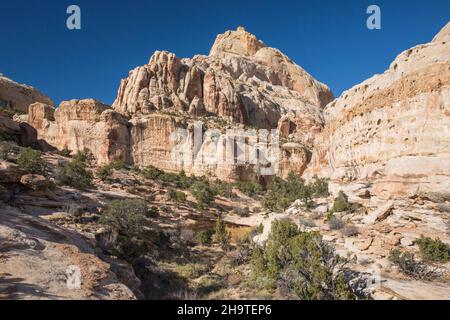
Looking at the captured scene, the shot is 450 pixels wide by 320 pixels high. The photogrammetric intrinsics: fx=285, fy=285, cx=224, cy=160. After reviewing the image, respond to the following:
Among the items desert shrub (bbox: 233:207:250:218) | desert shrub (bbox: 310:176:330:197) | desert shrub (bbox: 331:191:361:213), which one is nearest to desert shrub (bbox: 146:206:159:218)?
desert shrub (bbox: 233:207:250:218)

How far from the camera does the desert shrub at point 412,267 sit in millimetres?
11375

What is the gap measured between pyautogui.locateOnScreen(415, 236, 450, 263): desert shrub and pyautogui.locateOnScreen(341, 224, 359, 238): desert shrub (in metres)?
3.44

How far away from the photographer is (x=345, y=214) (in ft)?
67.5

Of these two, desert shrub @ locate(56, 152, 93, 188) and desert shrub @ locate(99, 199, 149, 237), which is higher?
desert shrub @ locate(56, 152, 93, 188)

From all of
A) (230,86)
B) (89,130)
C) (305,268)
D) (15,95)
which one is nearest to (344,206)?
(305,268)

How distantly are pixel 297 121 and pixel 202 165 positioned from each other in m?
26.9

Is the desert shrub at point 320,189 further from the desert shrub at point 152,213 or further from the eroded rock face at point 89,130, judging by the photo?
the eroded rock face at point 89,130

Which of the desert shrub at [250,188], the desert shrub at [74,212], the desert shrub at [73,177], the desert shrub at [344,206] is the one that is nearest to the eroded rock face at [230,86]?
the desert shrub at [250,188]

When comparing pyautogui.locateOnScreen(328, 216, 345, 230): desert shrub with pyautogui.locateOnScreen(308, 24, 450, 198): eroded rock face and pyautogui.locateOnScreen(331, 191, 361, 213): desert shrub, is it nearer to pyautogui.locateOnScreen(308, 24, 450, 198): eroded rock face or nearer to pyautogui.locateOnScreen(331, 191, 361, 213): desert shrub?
pyautogui.locateOnScreen(331, 191, 361, 213): desert shrub

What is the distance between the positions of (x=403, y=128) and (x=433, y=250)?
43.3 ft

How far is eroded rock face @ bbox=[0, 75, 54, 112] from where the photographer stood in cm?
5004

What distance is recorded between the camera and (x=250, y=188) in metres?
Result: 36.7
